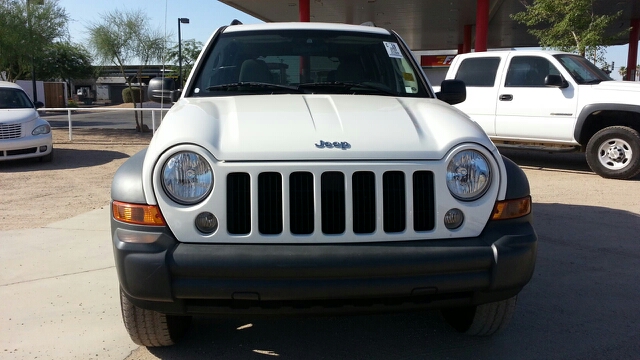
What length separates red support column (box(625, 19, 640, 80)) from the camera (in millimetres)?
25562

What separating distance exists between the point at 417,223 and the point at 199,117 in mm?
1256

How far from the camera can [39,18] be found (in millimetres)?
18859

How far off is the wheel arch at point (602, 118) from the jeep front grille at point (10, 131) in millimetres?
9873

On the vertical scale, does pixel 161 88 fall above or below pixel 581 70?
below

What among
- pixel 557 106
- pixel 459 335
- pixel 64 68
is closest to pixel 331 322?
pixel 459 335

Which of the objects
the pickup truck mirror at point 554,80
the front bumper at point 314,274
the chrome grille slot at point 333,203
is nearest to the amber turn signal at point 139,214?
the front bumper at point 314,274

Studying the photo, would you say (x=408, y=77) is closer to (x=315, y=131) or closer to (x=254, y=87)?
(x=254, y=87)

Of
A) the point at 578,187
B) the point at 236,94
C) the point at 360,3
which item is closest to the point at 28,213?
the point at 236,94

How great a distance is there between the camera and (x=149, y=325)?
301 centimetres

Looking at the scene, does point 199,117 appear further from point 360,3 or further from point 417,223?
point 360,3

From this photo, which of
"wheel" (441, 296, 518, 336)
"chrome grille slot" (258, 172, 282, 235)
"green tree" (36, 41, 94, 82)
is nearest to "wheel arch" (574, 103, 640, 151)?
"wheel" (441, 296, 518, 336)

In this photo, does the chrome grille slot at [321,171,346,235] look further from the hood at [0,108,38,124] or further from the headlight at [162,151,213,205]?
the hood at [0,108,38,124]

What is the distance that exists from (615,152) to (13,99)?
1127cm

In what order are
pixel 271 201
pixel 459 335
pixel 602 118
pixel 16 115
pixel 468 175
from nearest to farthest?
pixel 271 201 < pixel 468 175 < pixel 459 335 < pixel 602 118 < pixel 16 115
